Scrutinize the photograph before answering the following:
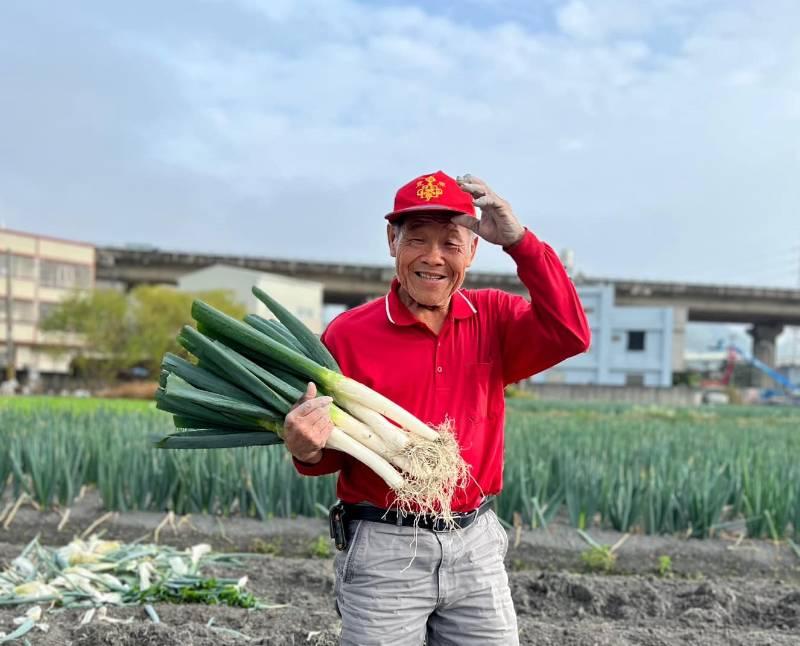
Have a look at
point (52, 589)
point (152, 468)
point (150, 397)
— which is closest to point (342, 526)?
point (52, 589)

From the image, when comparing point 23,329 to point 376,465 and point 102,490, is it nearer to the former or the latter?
point 102,490

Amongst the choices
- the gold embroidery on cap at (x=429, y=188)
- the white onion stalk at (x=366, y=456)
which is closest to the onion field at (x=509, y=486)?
the white onion stalk at (x=366, y=456)

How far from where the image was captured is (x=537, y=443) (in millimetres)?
6586

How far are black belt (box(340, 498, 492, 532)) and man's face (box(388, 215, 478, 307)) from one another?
1.83ft

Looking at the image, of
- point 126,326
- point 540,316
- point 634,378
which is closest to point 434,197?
point 540,316

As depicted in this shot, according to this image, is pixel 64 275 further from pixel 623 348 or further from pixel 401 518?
pixel 401 518

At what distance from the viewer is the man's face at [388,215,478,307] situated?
2.10 meters

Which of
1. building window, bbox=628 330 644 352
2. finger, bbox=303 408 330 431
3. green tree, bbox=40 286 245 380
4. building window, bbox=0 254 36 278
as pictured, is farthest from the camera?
building window, bbox=0 254 36 278

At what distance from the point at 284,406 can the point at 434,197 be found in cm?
66

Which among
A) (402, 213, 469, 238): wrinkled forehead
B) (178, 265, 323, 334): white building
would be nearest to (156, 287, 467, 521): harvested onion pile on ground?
(402, 213, 469, 238): wrinkled forehead

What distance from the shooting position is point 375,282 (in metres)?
47.4

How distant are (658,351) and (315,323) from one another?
1816 centimetres

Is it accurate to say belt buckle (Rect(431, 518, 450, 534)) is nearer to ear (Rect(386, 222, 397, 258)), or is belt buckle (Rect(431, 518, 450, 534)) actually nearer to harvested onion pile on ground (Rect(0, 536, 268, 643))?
ear (Rect(386, 222, 397, 258))

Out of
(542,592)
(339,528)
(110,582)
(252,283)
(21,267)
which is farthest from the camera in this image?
(21,267)
